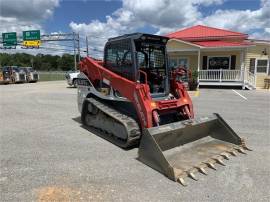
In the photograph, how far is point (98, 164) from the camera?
4.67m

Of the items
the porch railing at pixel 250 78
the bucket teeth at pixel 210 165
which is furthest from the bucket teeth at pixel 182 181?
the porch railing at pixel 250 78

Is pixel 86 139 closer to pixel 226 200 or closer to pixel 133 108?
pixel 133 108

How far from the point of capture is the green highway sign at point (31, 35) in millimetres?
35188

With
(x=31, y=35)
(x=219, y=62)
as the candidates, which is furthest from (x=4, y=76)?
(x=219, y=62)

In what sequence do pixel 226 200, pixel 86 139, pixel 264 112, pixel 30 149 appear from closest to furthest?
1. pixel 226 200
2. pixel 30 149
3. pixel 86 139
4. pixel 264 112

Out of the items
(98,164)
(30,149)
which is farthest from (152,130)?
(30,149)

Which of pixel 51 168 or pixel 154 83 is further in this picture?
pixel 154 83

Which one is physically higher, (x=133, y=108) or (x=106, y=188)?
(x=133, y=108)

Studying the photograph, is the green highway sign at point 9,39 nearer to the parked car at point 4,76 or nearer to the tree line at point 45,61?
the parked car at point 4,76

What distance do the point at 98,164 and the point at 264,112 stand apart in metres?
7.76

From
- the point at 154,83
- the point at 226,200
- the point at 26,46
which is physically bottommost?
the point at 226,200

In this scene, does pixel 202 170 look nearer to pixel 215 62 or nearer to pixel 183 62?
pixel 215 62

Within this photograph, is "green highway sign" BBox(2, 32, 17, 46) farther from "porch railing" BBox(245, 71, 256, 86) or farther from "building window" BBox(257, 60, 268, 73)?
"building window" BBox(257, 60, 268, 73)

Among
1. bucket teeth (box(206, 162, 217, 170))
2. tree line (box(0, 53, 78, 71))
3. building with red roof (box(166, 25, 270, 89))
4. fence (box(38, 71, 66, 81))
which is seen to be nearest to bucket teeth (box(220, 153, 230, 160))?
bucket teeth (box(206, 162, 217, 170))
